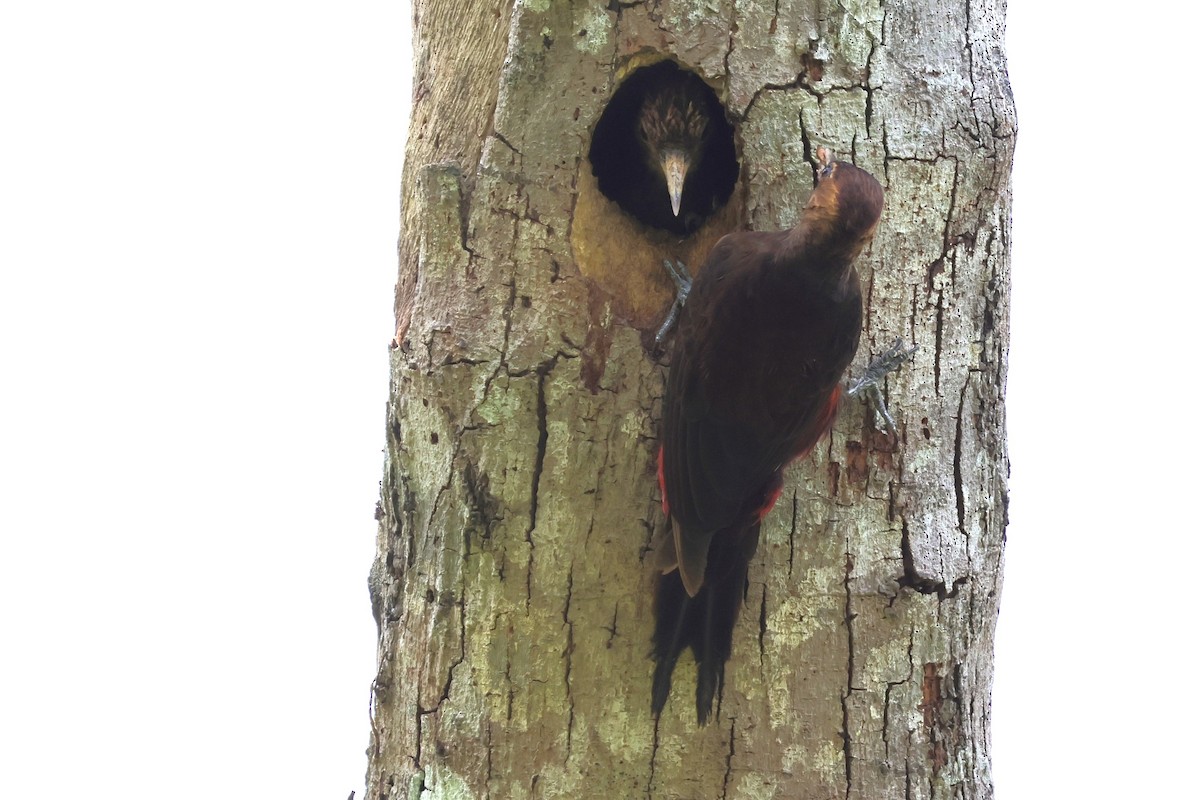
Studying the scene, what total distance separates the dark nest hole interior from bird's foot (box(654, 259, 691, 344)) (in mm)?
209

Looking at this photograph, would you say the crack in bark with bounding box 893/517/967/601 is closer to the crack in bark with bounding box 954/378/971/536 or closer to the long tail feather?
the crack in bark with bounding box 954/378/971/536

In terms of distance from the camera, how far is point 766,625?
285 centimetres

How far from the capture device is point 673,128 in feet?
11.7

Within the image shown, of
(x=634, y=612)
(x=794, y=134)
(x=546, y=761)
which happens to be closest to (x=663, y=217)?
(x=794, y=134)

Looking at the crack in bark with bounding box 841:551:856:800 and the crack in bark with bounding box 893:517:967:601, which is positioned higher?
the crack in bark with bounding box 893:517:967:601

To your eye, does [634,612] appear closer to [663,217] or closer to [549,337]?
[549,337]

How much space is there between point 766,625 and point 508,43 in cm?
146

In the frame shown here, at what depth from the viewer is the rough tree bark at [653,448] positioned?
2846mm

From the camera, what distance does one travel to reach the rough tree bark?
2846 millimetres

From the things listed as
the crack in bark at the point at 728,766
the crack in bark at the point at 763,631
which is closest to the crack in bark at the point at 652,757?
the crack in bark at the point at 728,766

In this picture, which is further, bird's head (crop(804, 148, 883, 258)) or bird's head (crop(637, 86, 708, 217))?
bird's head (crop(637, 86, 708, 217))

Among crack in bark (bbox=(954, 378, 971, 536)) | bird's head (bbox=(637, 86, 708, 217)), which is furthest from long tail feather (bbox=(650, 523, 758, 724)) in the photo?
bird's head (bbox=(637, 86, 708, 217))

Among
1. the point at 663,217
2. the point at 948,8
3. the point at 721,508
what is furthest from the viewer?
the point at 663,217

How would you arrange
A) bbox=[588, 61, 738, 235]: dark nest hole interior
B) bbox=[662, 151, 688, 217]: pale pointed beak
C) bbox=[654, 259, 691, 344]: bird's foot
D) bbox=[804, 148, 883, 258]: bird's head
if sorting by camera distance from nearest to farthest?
bbox=[804, 148, 883, 258]: bird's head
bbox=[654, 259, 691, 344]: bird's foot
bbox=[662, 151, 688, 217]: pale pointed beak
bbox=[588, 61, 738, 235]: dark nest hole interior
